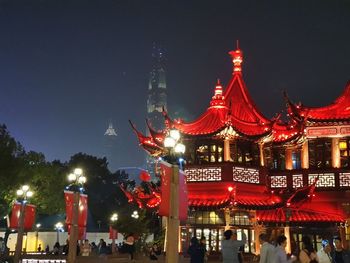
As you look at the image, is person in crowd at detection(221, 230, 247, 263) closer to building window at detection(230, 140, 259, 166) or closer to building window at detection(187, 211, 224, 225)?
building window at detection(187, 211, 224, 225)

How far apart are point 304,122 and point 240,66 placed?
19.5ft

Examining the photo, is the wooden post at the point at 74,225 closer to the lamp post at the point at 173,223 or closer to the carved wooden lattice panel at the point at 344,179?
the lamp post at the point at 173,223

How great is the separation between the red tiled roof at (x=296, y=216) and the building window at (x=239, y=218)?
63 cm

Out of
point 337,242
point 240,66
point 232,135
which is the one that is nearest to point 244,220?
point 232,135

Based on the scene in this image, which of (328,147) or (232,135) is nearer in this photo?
(232,135)

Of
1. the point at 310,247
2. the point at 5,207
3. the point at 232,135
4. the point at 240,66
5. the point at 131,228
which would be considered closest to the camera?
the point at 310,247

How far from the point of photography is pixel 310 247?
9906mm

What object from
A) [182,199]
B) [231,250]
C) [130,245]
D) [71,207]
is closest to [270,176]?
[71,207]

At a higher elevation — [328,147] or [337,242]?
[328,147]

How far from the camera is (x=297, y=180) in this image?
2619 centimetres

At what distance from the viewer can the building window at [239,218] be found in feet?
79.8

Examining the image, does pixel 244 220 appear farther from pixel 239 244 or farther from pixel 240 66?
pixel 239 244

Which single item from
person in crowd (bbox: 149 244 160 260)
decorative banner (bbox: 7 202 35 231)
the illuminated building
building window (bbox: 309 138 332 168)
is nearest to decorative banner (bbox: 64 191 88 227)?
person in crowd (bbox: 149 244 160 260)

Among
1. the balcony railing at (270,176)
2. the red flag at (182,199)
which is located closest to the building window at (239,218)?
the balcony railing at (270,176)
